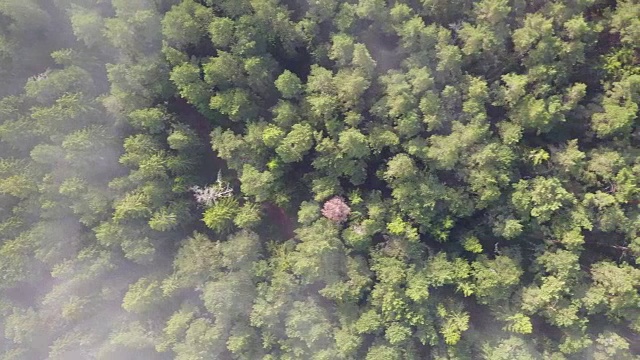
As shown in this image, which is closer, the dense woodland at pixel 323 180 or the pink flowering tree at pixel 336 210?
the dense woodland at pixel 323 180

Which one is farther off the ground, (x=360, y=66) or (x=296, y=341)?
(x=360, y=66)

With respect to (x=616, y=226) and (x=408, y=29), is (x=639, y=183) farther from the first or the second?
(x=408, y=29)

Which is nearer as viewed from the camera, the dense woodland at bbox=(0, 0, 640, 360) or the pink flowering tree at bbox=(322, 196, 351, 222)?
the dense woodland at bbox=(0, 0, 640, 360)

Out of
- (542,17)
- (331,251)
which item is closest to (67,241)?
(331,251)

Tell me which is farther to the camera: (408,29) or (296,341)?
(296,341)
